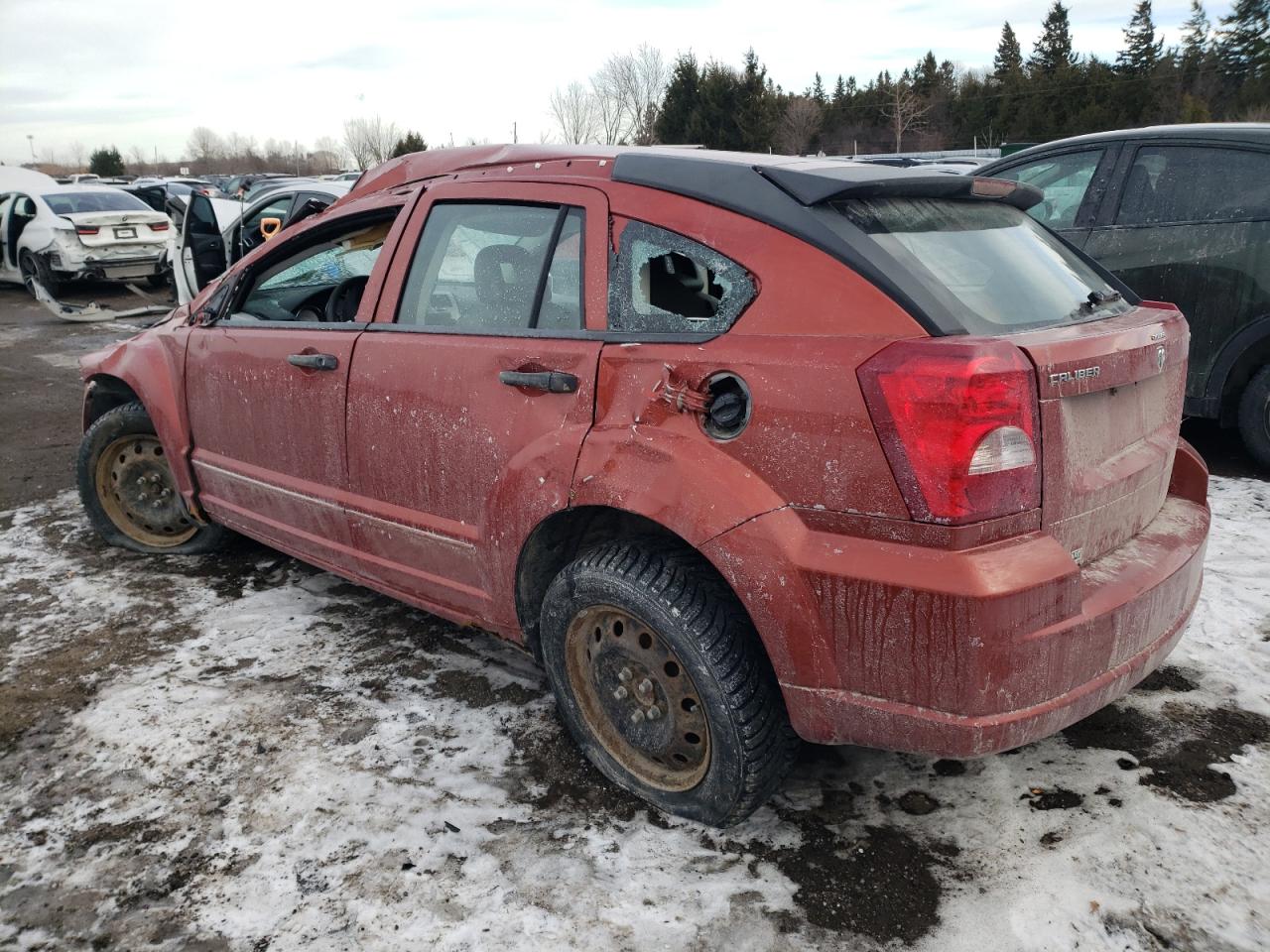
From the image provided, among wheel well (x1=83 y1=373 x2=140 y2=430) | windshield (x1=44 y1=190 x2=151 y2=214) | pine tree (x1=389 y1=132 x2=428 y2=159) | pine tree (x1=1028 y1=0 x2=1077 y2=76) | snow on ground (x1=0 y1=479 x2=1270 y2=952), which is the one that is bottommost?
snow on ground (x1=0 y1=479 x2=1270 y2=952)

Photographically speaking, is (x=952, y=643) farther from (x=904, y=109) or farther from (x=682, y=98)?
(x=904, y=109)

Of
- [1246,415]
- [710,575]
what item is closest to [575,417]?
[710,575]

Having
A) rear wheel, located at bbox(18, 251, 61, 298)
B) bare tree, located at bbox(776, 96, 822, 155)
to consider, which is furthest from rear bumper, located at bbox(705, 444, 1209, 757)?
bare tree, located at bbox(776, 96, 822, 155)

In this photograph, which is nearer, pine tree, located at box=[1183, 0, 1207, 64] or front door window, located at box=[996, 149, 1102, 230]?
front door window, located at box=[996, 149, 1102, 230]

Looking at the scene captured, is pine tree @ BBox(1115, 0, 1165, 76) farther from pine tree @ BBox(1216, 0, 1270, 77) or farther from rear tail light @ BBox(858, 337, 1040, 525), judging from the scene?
rear tail light @ BBox(858, 337, 1040, 525)

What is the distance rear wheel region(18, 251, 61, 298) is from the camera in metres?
14.0

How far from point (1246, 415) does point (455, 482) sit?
432cm

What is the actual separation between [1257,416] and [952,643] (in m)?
4.02

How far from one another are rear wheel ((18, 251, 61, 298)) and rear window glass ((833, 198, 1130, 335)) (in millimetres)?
14882

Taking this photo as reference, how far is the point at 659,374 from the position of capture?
2326mm

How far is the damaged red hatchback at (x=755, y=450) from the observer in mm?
1981

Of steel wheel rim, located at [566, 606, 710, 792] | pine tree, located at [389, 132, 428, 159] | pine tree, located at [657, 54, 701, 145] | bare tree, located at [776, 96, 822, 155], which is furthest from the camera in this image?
bare tree, located at [776, 96, 822, 155]

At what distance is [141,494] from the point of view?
180 inches

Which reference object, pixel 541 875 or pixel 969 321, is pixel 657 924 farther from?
pixel 969 321
